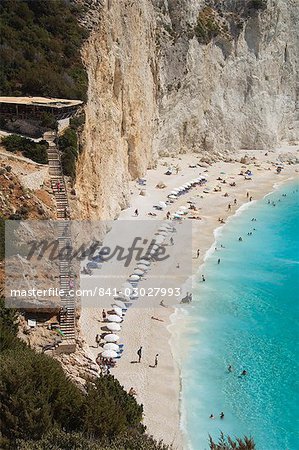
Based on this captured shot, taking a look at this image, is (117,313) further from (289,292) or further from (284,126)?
(284,126)

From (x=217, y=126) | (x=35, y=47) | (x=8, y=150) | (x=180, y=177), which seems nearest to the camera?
(x=8, y=150)

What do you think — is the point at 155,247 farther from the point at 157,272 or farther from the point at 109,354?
the point at 109,354

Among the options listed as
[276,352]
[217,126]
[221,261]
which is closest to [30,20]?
[221,261]

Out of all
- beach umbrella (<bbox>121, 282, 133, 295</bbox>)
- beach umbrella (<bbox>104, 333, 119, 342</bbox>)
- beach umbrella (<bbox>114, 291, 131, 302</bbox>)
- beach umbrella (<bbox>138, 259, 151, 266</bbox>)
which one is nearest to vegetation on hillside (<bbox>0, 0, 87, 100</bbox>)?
beach umbrella (<bbox>138, 259, 151, 266</bbox>)

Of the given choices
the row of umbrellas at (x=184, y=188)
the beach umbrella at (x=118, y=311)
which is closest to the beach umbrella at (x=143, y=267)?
the beach umbrella at (x=118, y=311)

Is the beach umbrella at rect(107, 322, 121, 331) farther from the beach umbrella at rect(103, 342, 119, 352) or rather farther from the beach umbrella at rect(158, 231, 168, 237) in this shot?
the beach umbrella at rect(158, 231, 168, 237)

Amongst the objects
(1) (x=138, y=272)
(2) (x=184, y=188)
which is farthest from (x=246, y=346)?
(2) (x=184, y=188)
